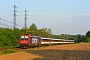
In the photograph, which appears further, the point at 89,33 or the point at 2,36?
the point at 89,33

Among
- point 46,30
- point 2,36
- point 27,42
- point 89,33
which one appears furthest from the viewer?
point 89,33

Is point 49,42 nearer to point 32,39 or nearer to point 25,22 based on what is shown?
point 25,22

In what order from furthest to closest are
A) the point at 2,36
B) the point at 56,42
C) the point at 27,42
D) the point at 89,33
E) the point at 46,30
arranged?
the point at 89,33 < the point at 46,30 < the point at 56,42 < the point at 2,36 < the point at 27,42

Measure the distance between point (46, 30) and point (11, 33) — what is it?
6672 cm

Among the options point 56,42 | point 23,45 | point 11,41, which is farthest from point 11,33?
point 56,42

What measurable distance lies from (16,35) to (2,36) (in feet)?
31.0

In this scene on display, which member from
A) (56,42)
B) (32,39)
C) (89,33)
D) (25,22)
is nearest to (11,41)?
(25,22)

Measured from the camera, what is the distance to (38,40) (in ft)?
192

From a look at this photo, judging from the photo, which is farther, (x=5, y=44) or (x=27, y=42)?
(x=5, y=44)

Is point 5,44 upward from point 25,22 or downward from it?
downward

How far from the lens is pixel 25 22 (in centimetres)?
6244

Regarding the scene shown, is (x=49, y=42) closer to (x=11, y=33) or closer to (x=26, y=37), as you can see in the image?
(x=11, y=33)

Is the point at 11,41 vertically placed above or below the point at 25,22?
below

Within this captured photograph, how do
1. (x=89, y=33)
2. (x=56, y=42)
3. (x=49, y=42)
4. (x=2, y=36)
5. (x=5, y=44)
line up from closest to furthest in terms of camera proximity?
(x=2, y=36)
(x=5, y=44)
(x=49, y=42)
(x=56, y=42)
(x=89, y=33)
